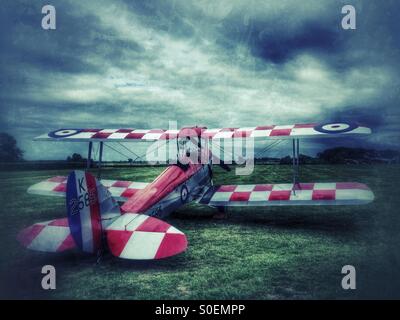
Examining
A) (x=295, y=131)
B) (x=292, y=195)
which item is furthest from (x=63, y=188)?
(x=295, y=131)

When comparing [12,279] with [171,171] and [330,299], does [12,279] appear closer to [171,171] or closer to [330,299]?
[171,171]

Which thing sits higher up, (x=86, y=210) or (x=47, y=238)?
(x=86, y=210)

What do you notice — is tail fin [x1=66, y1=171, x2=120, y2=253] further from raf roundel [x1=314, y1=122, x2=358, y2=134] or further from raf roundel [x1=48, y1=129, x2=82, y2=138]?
raf roundel [x1=314, y1=122, x2=358, y2=134]

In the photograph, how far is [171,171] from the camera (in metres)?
6.35

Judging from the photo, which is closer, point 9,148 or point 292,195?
point 292,195

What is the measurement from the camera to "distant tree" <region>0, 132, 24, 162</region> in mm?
5911

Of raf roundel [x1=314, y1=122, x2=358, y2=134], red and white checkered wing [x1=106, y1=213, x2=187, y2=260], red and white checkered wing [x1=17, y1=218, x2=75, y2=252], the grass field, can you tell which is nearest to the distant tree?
the grass field

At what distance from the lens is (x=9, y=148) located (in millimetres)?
7664

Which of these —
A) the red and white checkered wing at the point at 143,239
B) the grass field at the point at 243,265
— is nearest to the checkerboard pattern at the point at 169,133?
the grass field at the point at 243,265

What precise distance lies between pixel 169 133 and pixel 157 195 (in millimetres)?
2045

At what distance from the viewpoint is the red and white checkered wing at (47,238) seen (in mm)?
3963

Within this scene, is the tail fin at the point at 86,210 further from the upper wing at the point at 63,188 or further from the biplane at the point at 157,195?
the upper wing at the point at 63,188

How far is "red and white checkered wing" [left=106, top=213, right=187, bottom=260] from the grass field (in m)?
0.38

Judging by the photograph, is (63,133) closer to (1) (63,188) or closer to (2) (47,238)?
(1) (63,188)
